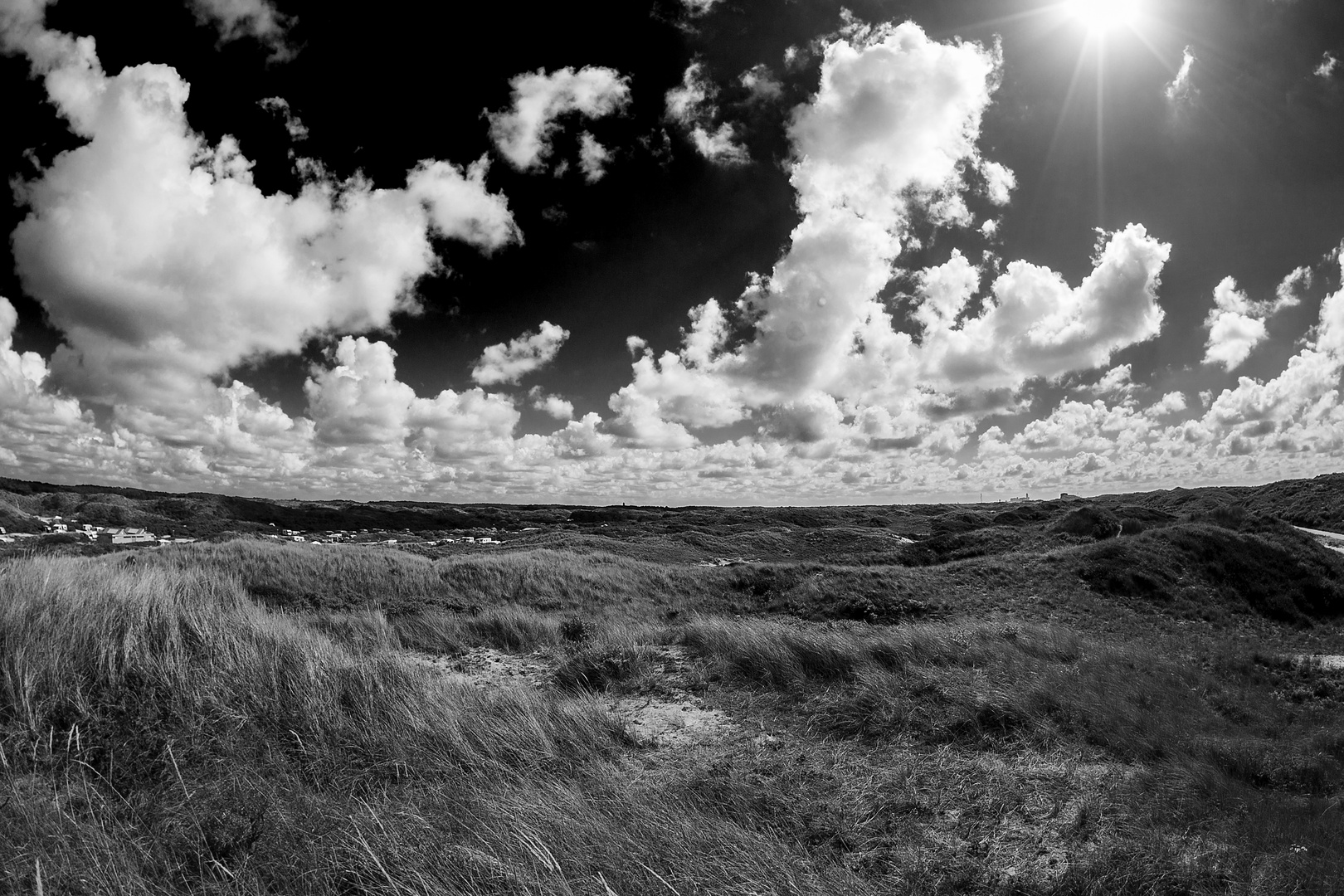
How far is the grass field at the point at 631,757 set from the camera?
3629 millimetres

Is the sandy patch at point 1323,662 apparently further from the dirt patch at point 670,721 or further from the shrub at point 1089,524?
the shrub at point 1089,524

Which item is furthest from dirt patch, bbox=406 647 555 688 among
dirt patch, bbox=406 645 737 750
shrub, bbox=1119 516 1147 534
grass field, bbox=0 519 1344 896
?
shrub, bbox=1119 516 1147 534

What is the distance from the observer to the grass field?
3629 millimetres

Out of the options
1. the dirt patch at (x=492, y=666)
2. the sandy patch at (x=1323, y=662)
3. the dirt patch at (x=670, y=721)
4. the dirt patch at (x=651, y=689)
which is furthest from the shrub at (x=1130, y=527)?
the dirt patch at (x=492, y=666)

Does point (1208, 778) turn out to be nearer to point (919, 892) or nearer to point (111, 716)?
point (919, 892)

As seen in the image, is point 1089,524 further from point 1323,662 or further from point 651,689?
point 651,689

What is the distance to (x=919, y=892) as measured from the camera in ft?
12.4

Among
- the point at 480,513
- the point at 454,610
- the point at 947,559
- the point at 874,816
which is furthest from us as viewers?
the point at 480,513

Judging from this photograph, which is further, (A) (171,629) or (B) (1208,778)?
(A) (171,629)

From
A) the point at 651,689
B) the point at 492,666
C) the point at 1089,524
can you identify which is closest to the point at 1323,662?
the point at 651,689

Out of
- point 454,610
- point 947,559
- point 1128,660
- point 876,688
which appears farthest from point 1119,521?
point 454,610

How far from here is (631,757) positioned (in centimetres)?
582

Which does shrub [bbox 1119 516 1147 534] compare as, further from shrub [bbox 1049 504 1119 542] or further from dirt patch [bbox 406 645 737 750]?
dirt patch [bbox 406 645 737 750]

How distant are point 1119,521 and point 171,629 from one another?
1776 inches
